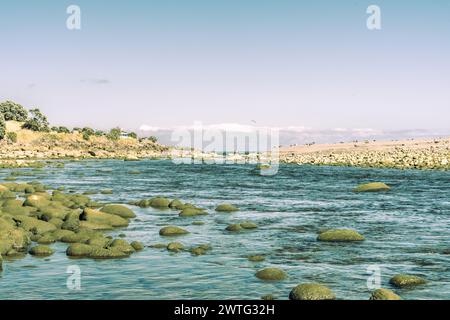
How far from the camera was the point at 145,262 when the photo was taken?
22.1m

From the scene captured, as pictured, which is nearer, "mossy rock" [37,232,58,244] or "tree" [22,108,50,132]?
"mossy rock" [37,232,58,244]

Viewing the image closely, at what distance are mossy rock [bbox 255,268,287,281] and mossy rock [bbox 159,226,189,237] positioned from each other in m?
8.97

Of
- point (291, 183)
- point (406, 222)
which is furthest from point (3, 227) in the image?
point (291, 183)

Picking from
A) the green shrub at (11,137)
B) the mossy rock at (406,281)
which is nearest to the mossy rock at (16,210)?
the mossy rock at (406,281)

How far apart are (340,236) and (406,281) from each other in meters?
7.74

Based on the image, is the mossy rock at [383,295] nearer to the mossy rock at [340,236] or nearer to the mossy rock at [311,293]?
the mossy rock at [311,293]

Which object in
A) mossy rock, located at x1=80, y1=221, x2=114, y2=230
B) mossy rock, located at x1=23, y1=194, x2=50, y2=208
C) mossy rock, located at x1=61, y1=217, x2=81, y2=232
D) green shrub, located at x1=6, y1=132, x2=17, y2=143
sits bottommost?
mossy rock, located at x1=80, y1=221, x2=114, y2=230

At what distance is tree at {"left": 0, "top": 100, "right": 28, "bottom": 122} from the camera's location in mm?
179250

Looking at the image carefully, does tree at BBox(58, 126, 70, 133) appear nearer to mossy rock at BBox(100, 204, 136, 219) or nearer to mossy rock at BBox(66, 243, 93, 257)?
mossy rock at BBox(100, 204, 136, 219)

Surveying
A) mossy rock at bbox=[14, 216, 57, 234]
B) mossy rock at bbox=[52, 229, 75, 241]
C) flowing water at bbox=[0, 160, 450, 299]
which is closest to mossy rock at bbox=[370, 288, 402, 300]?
flowing water at bbox=[0, 160, 450, 299]

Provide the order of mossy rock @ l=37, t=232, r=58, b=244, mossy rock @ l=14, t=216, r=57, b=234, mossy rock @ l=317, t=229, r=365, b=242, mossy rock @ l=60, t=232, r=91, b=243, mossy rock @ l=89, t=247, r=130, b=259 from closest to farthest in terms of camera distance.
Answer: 1. mossy rock @ l=89, t=247, r=130, b=259
2. mossy rock @ l=60, t=232, r=91, b=243
3. mossy rock @ l=37, t=232, r=58, b=244
4. mossy rock @ l=317, t=229, r=365, b=242
5. mossy rock @ l=14, t=216, r=57, b=234

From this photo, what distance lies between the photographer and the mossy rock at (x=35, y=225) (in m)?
27.6

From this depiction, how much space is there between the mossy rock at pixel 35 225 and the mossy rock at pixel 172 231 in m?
5.92
